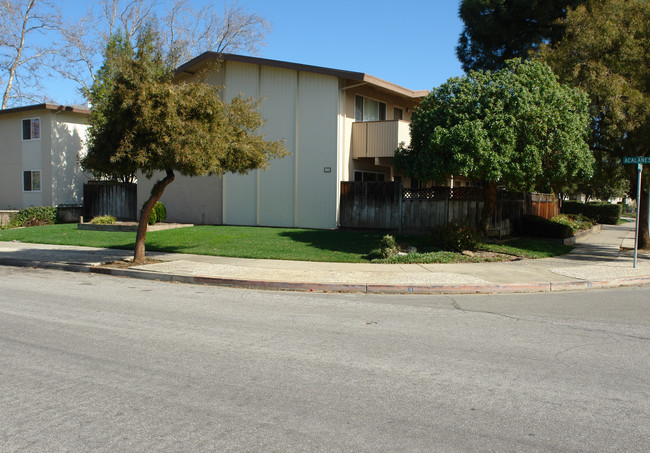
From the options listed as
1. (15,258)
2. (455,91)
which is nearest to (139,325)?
(15,258)

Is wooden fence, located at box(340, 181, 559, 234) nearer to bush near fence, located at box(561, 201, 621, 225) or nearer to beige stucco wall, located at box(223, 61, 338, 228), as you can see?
beige stucco wall, located at box(223, 61, 338, 228)

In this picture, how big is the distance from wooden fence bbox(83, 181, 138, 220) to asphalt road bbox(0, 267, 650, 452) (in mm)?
18482

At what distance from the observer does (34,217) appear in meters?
27.4

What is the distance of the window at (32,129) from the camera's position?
1171 inches

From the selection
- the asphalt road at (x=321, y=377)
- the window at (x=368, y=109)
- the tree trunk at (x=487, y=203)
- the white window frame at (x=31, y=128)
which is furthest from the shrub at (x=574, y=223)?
the white window frame at (x=31, y=128)

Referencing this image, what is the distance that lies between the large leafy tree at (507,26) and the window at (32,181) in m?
24.9

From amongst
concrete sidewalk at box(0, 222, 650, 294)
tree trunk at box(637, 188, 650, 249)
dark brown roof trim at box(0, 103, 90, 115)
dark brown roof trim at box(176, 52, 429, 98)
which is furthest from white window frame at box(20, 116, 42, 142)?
tree trunk at box(637, 188, 650, 249)

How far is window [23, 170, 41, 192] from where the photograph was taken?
29.9m

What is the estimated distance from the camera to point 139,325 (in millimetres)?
7730

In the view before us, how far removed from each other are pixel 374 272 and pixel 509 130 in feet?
19.3

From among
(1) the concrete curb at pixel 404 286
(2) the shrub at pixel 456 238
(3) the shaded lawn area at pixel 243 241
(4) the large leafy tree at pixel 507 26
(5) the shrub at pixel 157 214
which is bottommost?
(1) the concrete curb at pixel 404 286

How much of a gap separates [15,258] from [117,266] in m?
3.82

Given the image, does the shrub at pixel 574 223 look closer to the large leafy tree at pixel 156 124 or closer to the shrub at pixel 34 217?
the large leafy tree at pixel 156 124

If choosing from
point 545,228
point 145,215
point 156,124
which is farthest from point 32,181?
point 545,228
